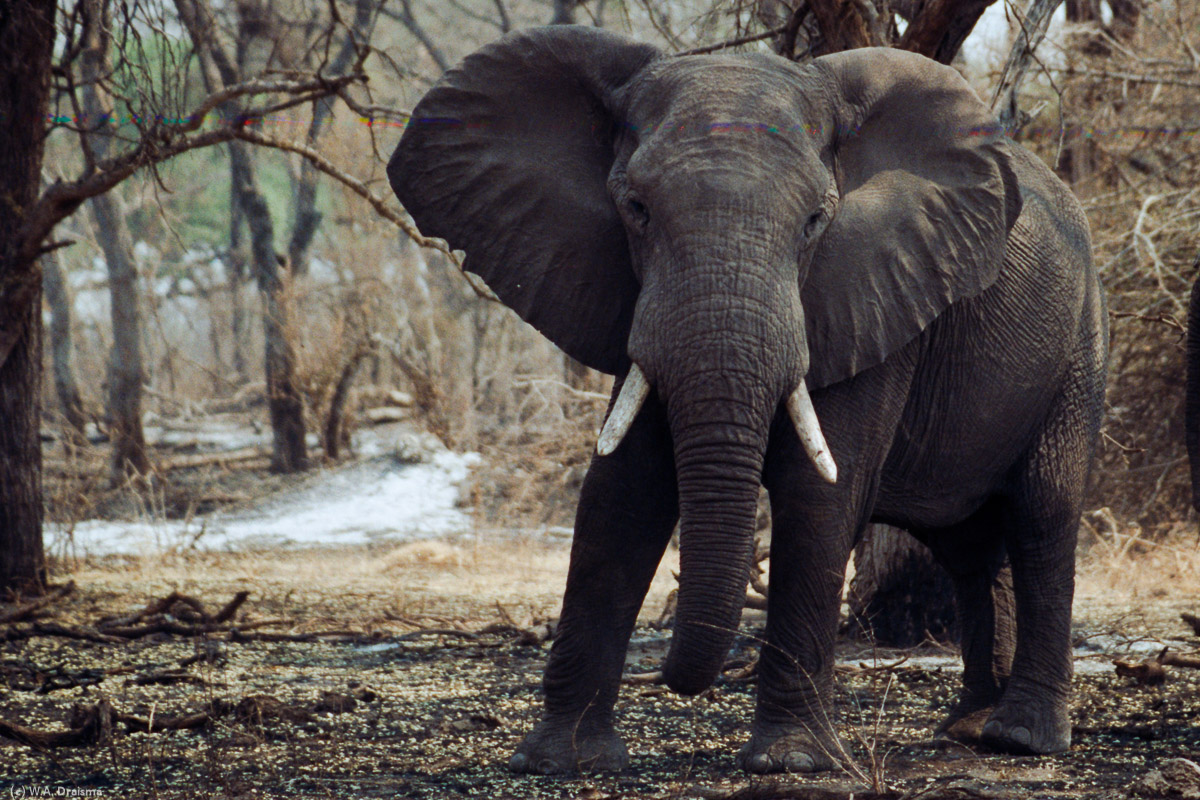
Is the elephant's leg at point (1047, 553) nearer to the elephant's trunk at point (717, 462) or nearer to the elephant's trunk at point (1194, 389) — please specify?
the elephant's trunk at point (1194, 389)

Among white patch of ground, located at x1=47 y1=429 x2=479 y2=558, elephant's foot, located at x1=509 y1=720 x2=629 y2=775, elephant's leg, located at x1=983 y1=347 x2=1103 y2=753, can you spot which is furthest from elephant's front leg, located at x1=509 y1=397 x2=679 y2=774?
white patch of ground, located at x1=47 y1=429 x2=479 y2=558

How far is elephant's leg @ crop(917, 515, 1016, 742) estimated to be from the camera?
18.4 feet

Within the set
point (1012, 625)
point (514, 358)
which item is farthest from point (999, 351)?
point (514, 358)

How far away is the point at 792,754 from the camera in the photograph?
434 cm

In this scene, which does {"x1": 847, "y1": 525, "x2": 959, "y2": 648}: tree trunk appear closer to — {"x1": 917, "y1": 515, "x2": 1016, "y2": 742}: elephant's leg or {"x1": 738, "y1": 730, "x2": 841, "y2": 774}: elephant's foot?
{"x1": 917, "y1": 515, "x2": 1016, "y2": 742}: elephant's leg

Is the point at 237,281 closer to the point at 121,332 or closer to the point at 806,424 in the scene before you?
the point at 121,332

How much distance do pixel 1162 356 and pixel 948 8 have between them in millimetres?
4905

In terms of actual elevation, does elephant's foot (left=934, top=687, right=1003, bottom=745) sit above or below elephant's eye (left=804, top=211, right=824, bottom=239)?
below


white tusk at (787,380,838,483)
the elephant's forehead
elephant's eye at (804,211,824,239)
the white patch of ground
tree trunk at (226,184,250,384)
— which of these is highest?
tree trunk at (226,184,250,384)

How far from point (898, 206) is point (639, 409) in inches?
48.1

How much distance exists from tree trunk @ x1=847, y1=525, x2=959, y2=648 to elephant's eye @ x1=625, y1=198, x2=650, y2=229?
361 cm

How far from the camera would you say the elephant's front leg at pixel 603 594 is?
448 centimetres

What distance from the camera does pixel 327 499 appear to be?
49.1 ft

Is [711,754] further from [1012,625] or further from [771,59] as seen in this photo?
[771,59]
